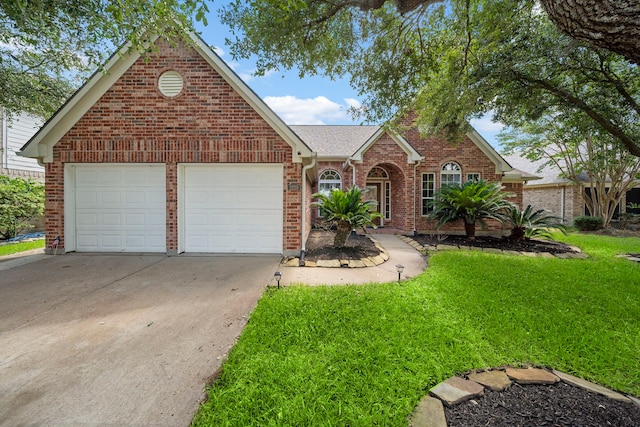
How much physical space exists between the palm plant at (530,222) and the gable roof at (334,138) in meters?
6.67

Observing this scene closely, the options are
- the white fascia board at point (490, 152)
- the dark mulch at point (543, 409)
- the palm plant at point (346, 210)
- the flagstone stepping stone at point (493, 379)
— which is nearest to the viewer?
the dark mulch at point (543, 409)

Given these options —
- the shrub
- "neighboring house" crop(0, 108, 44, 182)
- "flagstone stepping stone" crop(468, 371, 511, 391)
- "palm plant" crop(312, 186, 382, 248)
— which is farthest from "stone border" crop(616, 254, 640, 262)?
"neighboring house" crop(0, 108, 44, 182)

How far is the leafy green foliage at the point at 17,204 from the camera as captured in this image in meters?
8.74

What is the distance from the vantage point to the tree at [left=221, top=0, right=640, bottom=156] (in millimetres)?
5266

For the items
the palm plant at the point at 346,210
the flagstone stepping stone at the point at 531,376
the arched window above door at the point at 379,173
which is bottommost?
the flagstone stepping stone at the point at 531,376

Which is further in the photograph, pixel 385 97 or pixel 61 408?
pixel 385 97

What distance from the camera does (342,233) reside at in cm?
710

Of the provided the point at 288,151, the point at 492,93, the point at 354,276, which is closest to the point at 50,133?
the point at 288,151

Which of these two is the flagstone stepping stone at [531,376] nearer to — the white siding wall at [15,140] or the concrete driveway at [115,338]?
the concrete driveway at [115,338]

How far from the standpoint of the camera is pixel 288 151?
6.59m

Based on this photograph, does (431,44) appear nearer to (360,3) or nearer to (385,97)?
(385,97)

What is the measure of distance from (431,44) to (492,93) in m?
1.97

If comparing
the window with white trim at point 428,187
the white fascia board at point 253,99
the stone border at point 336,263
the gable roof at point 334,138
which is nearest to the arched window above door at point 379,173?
the gable roof at point 334,138

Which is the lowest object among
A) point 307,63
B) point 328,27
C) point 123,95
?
point 123,95
